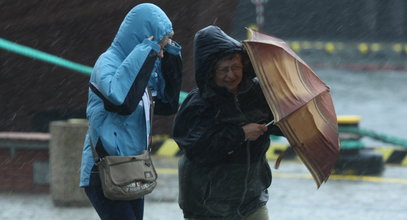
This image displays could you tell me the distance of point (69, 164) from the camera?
732 centimetres

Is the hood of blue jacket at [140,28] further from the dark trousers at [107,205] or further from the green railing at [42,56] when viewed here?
the green railing at [42,56]

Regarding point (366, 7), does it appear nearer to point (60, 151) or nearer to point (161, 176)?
point (161, 176)

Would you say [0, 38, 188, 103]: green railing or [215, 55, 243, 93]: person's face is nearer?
[215, 55, 243, 93]: person's face

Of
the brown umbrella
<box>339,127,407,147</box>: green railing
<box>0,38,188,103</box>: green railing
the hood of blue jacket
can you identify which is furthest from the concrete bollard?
the brown umbrella

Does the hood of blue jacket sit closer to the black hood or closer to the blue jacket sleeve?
the blue jacket sleeve

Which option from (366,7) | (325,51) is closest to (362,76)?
(366,7)

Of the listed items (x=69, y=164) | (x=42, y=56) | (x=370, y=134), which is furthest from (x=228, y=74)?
(x=370, y=134)

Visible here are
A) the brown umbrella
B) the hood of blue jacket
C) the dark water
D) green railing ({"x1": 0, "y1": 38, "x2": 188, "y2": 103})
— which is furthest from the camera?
the dark water

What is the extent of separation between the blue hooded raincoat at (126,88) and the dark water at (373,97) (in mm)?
7832

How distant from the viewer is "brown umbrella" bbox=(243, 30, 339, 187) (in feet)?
13.3

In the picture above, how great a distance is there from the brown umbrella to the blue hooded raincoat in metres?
0.46

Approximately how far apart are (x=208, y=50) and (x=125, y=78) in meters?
0.38

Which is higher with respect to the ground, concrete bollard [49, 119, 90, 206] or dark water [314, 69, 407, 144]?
concrete bollard [49, 119, 90, 206]

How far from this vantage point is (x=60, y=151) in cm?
735
